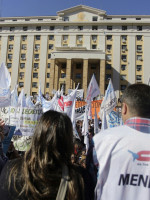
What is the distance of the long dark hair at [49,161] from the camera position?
4.68 feet

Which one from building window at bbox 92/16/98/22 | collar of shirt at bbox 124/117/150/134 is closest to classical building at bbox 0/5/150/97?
building window at bbox 92/16/98/22

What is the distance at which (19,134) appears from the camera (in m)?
6.92

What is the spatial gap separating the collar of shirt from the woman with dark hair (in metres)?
0.48

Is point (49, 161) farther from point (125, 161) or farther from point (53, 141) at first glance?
point (125, 161)

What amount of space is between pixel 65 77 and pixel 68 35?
30.9 ft

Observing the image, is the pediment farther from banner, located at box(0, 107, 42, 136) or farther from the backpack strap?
the backpack strap

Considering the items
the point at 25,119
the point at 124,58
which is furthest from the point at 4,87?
the point at 124,58

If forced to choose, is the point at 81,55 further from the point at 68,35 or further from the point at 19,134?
the point at 19,134

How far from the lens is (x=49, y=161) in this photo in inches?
57.9

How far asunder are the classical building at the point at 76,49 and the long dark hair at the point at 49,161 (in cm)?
3768

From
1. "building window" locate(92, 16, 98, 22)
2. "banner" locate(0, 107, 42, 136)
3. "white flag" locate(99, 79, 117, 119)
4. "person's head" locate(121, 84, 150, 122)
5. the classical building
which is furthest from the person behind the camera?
"building window" locate(92, 16, 98, 22)

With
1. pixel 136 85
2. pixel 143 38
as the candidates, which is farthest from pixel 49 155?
pixel 143 38

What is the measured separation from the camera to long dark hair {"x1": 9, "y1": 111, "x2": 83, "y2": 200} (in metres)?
1.43

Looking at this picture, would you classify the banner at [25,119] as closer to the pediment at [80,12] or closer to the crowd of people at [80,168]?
the crowd of people at [80,168]
